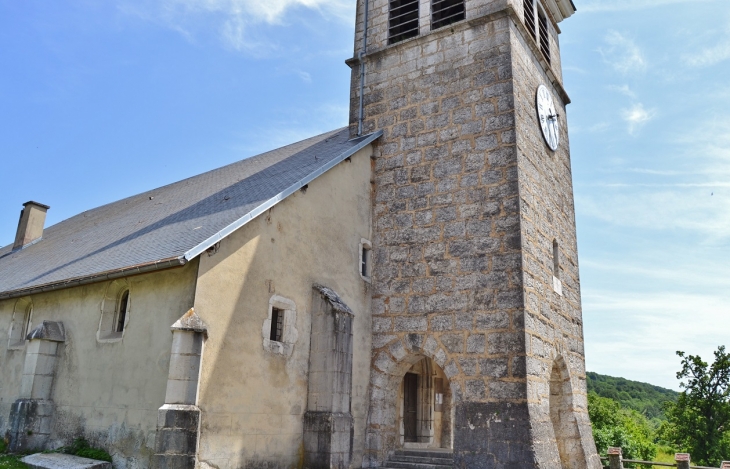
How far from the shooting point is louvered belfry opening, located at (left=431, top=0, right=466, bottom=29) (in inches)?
475

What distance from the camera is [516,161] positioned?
1005cm

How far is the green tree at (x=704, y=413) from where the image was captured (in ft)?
76.8

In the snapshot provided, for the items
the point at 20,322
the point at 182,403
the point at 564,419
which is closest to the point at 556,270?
the point at 564,419

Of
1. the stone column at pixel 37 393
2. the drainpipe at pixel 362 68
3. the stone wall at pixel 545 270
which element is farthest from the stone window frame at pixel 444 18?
the stone column at pixel 37 393

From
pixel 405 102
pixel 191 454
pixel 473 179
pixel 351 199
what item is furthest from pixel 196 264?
pixel 405 102

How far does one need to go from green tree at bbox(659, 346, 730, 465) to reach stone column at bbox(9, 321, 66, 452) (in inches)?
945

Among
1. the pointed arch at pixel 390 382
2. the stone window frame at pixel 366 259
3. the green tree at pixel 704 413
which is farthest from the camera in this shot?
the green tree at pixel 704 413

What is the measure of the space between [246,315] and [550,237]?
616 centimetres

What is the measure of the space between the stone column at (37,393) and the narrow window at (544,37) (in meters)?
11.7

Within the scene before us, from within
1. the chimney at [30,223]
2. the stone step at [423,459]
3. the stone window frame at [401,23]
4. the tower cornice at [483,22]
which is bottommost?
the stone step at [423,459]

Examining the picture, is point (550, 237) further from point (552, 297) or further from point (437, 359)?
point (437, 359)

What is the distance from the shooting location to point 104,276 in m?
8.43

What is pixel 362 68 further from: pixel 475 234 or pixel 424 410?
pixel 424 410

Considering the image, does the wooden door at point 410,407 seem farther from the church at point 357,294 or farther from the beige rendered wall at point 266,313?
the beige rendered wall at point 266,313
